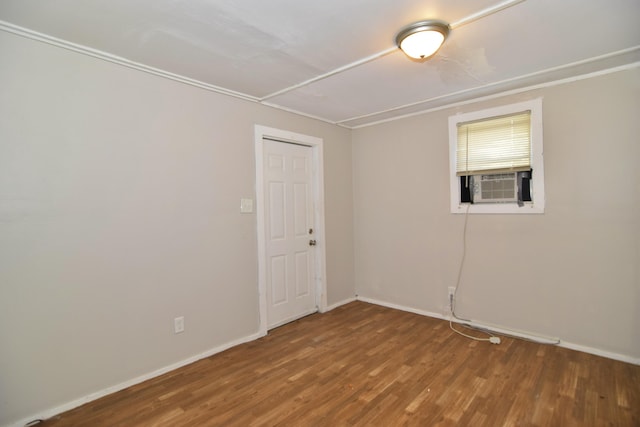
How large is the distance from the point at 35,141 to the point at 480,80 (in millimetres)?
3488

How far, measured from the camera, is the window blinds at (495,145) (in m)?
3.12

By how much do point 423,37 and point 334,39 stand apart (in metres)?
0.57

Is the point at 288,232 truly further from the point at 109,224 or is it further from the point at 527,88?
the point at 527,88

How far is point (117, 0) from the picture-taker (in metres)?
1.70

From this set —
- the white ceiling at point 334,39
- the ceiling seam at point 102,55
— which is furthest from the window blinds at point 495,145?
the ceiling seam at point 102,55

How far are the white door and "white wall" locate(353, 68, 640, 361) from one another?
3.60ft

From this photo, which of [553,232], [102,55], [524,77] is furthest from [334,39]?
[553,232]

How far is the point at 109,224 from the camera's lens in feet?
7.69

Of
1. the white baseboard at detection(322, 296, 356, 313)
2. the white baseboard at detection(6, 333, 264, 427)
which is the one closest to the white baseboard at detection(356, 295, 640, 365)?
the white baseboard at detection(322, 296, 356, 313)

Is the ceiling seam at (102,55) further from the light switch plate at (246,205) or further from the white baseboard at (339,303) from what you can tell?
the white baseboard at (339,303)

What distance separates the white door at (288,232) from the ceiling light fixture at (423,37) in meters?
1.87

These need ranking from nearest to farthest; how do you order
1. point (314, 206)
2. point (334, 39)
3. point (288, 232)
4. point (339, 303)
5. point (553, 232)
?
1. point (334, 39)
2. point (553, 232)
3. point (288, 232)
4. point (314, 206)
5. point (339, 303)

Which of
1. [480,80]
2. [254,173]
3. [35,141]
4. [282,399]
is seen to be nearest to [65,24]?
[35,141]

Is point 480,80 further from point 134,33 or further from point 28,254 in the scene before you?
point 28,254
